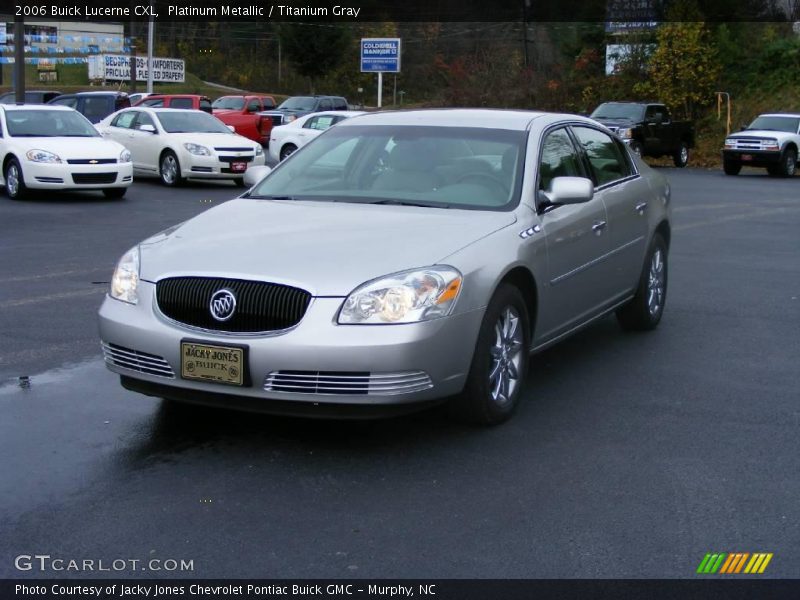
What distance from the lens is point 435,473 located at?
5.09m

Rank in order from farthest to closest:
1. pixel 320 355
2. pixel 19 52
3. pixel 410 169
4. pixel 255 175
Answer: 1. pixel 19 52
2. pixel 255 175
3. pixel 410 169
4. pixel 320 355

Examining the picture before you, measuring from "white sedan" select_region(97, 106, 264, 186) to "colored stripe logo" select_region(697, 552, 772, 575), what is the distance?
17.5m

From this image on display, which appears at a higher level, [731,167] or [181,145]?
[181,145]

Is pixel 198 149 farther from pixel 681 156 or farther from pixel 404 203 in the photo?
pixel 681 156

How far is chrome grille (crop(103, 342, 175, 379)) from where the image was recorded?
5.35 m

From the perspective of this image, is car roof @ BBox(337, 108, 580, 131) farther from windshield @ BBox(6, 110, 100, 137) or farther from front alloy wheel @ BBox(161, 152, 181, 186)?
front alloy wheel @ BBox(161, 152, 181, 186)

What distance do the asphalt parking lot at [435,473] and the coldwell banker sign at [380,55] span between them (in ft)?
154

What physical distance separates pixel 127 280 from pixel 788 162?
88.9 ft

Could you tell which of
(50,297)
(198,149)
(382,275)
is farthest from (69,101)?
(382,275)

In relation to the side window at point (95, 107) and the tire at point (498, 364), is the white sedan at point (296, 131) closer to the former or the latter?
the side window at point (95, 107)

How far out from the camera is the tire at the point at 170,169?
2152cm

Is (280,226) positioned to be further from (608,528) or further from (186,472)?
(608,528)

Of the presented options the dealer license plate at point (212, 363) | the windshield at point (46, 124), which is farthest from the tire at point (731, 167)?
the dealer license plate at point (212, 363)

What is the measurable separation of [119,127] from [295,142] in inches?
224
